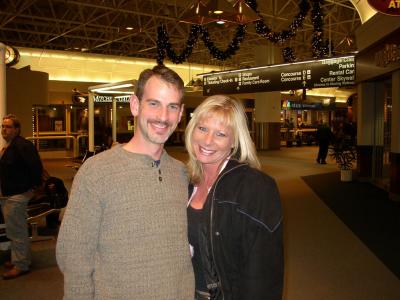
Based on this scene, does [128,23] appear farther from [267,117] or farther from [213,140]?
[213,140]

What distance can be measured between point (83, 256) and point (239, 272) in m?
0.65

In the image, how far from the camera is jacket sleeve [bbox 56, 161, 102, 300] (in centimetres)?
159

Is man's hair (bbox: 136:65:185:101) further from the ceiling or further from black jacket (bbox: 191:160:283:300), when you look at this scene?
the ceiling

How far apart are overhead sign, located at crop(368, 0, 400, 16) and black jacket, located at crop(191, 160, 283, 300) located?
16.9 ft

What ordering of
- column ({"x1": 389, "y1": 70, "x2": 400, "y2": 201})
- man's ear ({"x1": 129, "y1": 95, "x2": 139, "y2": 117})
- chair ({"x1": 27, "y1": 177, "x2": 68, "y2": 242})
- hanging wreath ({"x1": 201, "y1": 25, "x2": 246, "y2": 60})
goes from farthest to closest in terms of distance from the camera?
1. hanging wreath ({"x1": 201, "y1": 25, "x2": 246, "y2": 60})
2. column ({"x1": 389, "y1": 70, "x2": 400, "y2": 201})
3. chair ({"x1": 27, "y1": 177, "x2": 68, "y2": 242})
4. man's ear ({"x1": 129, "y1": 95, "x2": 139, "y2": 117})

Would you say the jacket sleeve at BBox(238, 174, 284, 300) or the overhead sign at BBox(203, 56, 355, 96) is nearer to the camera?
the jacket sleeve at BBox(238, 174, 284, 300)

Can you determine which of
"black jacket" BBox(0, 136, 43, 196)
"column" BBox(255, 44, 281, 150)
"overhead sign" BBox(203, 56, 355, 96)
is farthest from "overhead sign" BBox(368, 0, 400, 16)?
"column" BBox(255, 44, 281, 150)

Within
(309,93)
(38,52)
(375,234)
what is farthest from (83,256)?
(309,93)

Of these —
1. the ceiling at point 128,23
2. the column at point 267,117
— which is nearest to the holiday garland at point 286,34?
the ceiling at point 128,23

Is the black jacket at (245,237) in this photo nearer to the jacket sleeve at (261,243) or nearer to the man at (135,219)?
the jacket sleeve at (261,243)

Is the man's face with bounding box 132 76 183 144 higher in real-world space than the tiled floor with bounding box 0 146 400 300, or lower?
higher

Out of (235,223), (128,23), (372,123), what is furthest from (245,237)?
(128,23)

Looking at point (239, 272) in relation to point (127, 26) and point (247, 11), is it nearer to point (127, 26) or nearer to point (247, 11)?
point (247, 11)

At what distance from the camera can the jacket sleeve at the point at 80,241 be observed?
1589 mm
